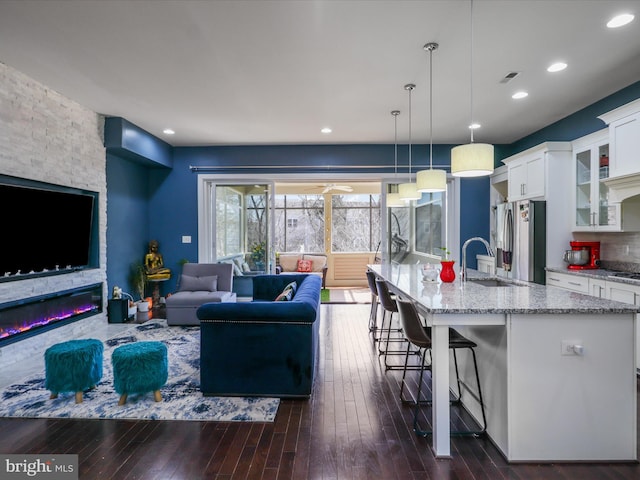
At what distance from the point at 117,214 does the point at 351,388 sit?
438 centimetres

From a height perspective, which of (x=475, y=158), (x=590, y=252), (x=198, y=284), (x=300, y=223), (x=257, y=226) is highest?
(x=475, y=158)

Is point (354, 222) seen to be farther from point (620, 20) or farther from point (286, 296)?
point (620, 20)

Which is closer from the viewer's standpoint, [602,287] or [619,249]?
[602,287]

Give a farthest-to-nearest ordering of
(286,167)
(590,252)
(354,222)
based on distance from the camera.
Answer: (354,222), (286,167), (590,252)

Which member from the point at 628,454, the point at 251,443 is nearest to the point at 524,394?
the point at 628,454

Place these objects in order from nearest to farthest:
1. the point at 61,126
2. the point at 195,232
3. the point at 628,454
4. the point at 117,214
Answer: the point at 628,454 < the point at 61,126 < the point at 117,214 < the point at 195,232

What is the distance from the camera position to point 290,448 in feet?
7.31

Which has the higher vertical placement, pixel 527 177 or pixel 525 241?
pixel 527 177

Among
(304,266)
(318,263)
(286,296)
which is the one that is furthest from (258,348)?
(318,263)

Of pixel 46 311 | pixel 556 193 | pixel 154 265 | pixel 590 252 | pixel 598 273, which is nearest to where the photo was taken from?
pixel 598 273

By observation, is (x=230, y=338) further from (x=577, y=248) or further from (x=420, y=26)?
(x=577, y=248)

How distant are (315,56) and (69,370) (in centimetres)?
321

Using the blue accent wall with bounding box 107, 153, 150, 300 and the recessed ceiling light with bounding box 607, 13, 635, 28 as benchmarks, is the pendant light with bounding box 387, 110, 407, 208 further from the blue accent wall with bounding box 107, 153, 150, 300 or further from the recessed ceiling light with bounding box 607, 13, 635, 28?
the blue accent wall with bounding box 107, 153, 150, 300

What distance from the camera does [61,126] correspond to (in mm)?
4293
